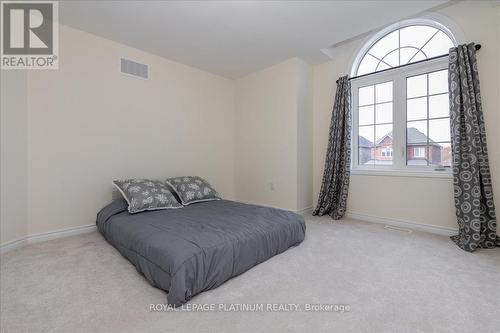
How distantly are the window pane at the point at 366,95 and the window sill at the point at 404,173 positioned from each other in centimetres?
103

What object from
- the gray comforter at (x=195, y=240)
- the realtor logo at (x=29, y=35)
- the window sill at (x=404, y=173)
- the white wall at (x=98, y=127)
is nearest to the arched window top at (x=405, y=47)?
the window sill at (x=404, y=173)

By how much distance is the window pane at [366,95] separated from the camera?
3.35m

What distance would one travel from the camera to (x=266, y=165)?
396cm

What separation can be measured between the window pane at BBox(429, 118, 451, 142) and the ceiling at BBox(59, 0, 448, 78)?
1.27m

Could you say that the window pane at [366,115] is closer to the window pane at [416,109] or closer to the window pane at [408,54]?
the window pane at [416,109]

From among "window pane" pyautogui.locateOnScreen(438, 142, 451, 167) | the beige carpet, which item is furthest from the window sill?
the beige carpet

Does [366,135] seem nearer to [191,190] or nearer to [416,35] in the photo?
[416,35]

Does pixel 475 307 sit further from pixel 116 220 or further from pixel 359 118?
pixel 116 220

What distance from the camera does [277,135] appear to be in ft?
12.4

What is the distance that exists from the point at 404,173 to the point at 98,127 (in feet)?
13.1

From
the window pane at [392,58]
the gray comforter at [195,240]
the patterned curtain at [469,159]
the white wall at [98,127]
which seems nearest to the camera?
the gray comforter at [195,240]

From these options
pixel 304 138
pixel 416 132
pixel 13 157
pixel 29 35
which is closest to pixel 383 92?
pixel 416 132

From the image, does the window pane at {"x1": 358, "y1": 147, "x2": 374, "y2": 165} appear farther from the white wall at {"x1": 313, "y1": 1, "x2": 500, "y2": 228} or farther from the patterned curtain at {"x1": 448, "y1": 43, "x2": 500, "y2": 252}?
the patterned curtain at {"x1": 448, "y1": 43, "x2": 500, "y2": 252}

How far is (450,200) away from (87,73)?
4.59m
